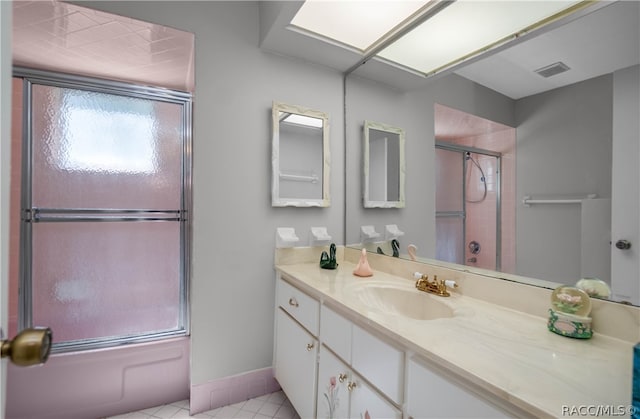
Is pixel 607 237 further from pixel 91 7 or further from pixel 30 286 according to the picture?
pixel 30 286

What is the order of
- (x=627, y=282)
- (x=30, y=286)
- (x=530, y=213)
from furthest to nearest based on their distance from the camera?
(x=30, y=286) → (x=530, y=213) → (x=627, y=282)

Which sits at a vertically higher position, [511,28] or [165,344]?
[511,28]

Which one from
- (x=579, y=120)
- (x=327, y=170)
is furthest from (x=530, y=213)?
(x=327, y=170)

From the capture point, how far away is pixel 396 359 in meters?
0.77

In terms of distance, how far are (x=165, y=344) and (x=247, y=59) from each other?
177 centimetres

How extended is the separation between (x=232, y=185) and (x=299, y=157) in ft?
1.45

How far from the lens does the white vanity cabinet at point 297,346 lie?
1204 millimetres

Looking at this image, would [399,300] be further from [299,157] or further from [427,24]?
[427,24]

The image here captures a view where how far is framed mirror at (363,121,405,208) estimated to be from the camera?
1517 mm

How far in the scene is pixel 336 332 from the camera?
3.43 feet

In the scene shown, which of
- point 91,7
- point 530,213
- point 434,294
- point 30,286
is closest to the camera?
point 530,213

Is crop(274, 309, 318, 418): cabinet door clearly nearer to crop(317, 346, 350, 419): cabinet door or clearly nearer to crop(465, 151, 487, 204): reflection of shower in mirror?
crop(317, 346, 350, 419): cabinet door

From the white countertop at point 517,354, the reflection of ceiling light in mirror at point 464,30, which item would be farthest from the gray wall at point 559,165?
the reflection of ceiling light in mirror at point 464,30

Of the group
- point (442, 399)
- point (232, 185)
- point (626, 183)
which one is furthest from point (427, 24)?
point (442, 399)
